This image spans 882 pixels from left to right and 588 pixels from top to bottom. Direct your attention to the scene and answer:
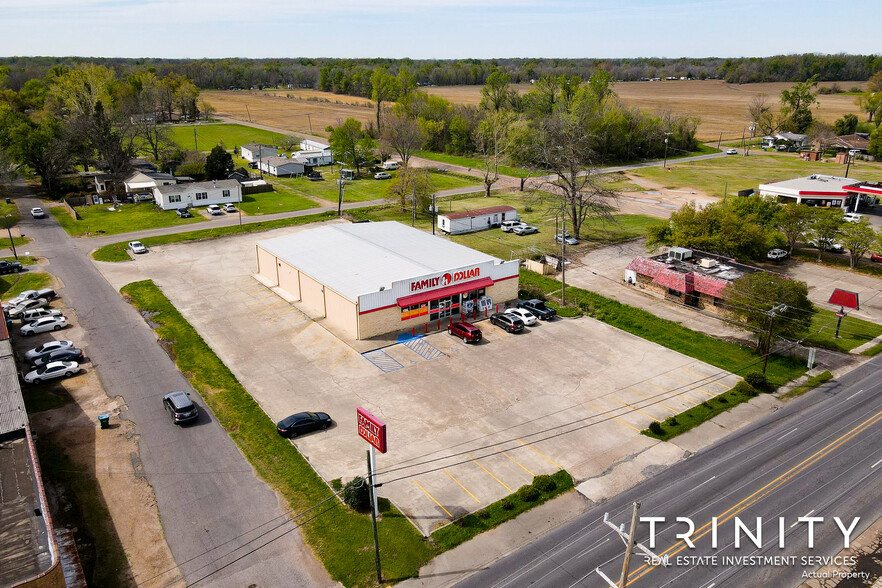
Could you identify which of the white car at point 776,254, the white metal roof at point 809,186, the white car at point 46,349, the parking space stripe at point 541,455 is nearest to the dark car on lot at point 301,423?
the parking space stripe at point 541,455

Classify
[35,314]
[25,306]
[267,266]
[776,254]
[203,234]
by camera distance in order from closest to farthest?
[35,314], [25,306], [267,266], [776,254], [203,234]

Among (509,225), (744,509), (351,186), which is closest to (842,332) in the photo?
(744,509)

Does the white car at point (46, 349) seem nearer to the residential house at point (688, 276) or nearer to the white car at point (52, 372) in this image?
the white car at point (52, 372)

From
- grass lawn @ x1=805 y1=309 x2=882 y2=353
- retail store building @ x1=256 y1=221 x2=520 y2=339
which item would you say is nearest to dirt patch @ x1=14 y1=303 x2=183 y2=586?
retail store building @ x1=256 y1=221 x2=520 y2=339

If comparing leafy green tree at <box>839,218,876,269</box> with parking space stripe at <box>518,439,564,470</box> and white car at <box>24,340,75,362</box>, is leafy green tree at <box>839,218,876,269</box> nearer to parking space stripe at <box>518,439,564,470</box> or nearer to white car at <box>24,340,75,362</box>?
parking space stripe at <box>518,439,564,470</box>

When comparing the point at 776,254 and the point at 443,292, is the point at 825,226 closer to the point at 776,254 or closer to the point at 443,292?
the point at 776,254
